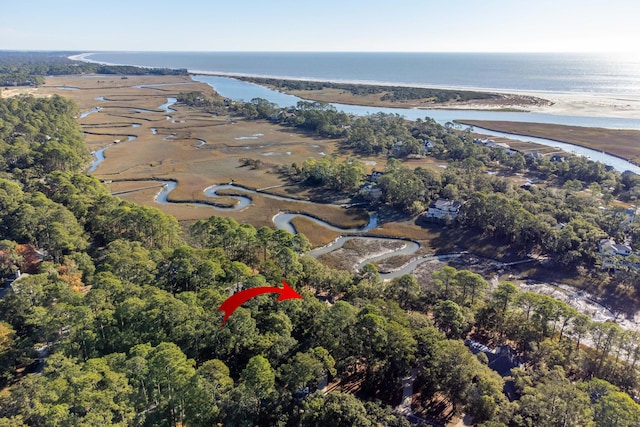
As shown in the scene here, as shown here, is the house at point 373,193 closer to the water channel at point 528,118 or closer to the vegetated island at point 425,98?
the water channel at point 528,118

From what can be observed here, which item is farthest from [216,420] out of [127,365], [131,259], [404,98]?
[404,98]

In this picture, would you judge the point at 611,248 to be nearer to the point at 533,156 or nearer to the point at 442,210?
the point at 442,210

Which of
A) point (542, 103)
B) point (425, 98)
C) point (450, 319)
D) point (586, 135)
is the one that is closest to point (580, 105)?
point (542, 103)

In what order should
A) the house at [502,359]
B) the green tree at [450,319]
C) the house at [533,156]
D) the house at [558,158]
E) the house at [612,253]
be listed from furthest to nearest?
the house at [533,156]
the house at [558,158]
the house at [612,253]
the green tree at [450,319]
the house at [502,359]

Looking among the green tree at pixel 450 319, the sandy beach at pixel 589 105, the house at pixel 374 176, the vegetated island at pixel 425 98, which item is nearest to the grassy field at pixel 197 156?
the house at pixel 374 176

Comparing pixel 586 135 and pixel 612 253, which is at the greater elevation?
pixel 586 135
